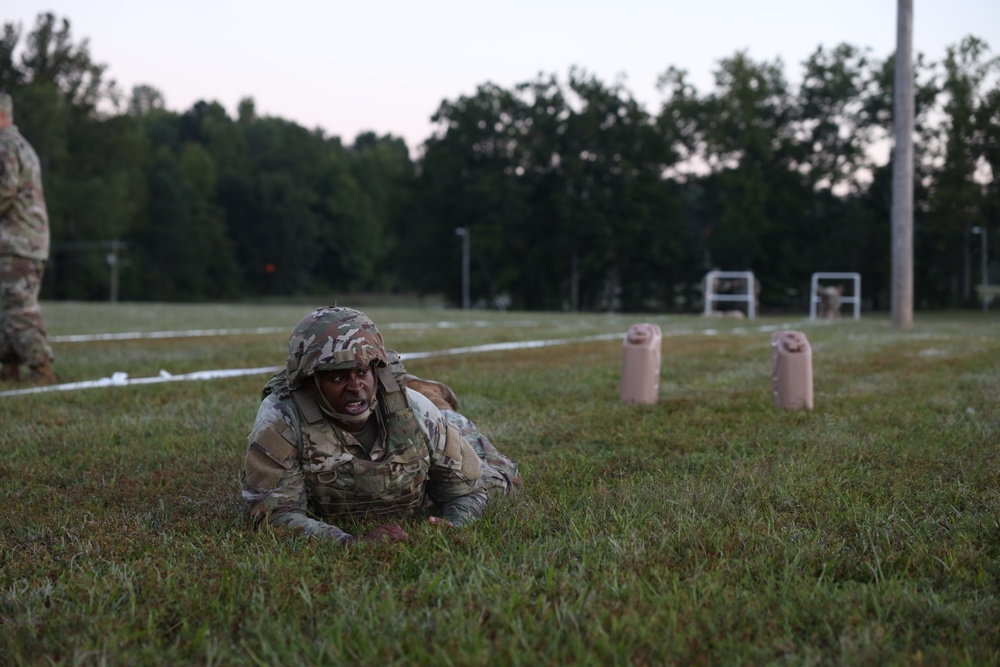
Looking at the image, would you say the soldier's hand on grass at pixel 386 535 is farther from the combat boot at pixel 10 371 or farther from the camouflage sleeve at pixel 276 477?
the combat boot at pixel 10 371

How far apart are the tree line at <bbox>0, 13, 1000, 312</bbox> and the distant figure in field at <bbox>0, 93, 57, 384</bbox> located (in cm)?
4694

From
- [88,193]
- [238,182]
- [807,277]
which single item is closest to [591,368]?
[807,277]

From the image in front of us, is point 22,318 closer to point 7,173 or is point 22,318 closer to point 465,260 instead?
point 7,173

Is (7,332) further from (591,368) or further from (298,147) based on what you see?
(298,147)

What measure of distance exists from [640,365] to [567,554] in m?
4.15

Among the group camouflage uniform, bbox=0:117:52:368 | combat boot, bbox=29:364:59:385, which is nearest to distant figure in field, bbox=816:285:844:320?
combat boot, bbox=29:364:59:385

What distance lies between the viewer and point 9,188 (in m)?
8.29

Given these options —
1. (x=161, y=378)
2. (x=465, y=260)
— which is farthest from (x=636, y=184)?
(x=161, y=378)

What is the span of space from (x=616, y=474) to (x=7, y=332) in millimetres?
6398

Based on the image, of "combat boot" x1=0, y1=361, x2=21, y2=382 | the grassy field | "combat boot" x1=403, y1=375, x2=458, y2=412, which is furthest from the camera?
"combat boot" x1=0, y1=361, x2=21, y2=382

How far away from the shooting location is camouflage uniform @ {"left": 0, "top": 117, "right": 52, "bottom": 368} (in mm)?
8344

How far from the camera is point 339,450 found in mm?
3748

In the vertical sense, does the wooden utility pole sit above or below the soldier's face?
above

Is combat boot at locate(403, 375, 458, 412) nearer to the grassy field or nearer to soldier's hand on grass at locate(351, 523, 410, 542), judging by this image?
the grassy field
